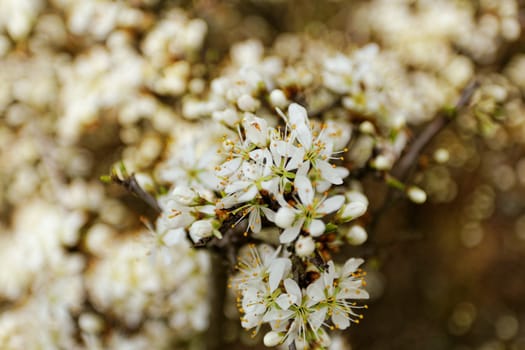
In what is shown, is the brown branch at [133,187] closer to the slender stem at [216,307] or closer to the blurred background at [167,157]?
the blurred background at [167,157]

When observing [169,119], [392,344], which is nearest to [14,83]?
[169,119]

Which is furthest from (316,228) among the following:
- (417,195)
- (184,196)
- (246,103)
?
(417,195)

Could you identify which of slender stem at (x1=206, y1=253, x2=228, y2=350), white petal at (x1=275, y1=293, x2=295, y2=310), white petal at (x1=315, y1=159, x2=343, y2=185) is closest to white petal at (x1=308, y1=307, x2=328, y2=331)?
white petal at (x1=275, y1=293, x2=295, y2=310)

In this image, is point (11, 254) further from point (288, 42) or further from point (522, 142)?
point (522, 142)

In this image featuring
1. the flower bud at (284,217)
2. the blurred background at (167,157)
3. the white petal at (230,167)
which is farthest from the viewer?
the blurred background at (167,157)

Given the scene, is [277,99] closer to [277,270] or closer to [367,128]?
[367,128]

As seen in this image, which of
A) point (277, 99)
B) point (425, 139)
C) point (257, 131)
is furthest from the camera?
Answer: point (425, 139)

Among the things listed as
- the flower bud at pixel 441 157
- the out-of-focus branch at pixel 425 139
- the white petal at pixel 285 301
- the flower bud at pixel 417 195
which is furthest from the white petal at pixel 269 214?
the flower bud at pixel 441 157
